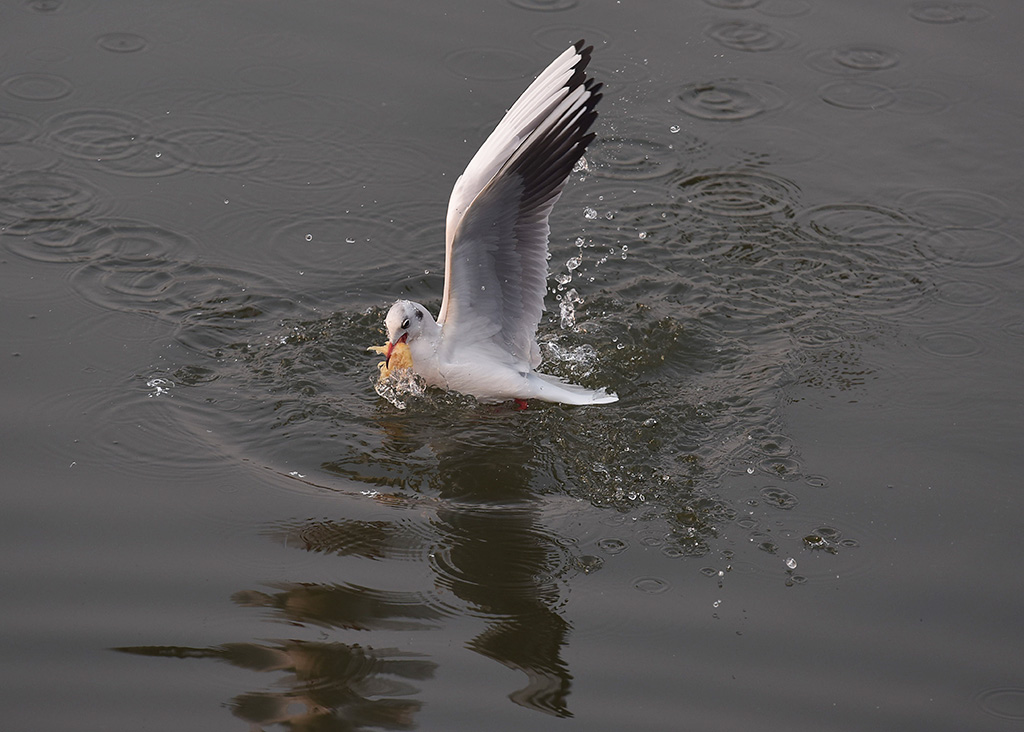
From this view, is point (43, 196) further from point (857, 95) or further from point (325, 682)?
point (857, 95)

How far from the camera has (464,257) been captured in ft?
18.1

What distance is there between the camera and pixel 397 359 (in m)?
5.73

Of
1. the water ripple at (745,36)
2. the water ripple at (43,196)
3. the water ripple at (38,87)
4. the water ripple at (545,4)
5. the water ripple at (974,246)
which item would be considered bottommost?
the water ripple at (43,196)

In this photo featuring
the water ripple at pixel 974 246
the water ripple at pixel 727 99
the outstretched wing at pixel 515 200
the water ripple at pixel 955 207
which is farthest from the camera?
the water ripple at pixel 727 99

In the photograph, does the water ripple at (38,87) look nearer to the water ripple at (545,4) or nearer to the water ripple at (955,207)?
the water ripple at (545,4)

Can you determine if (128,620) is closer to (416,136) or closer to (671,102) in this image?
(416,136)

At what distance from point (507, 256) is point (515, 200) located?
0.30 meters

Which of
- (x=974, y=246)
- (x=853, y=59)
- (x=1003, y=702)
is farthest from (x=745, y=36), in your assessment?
(x=1003, y=702)

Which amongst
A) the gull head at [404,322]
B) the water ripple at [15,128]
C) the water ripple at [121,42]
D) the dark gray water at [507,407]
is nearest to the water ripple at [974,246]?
the dark gray water at [507,407]

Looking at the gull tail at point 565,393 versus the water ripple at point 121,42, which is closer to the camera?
the gull tail at point 565,393

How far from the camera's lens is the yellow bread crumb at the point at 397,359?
5.71 m

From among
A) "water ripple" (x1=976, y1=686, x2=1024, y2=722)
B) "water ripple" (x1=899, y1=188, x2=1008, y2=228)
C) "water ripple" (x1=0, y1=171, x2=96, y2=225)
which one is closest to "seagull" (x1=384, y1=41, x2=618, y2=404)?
"water ripple" (x1=0, y1=171, x2=96, y2=225)

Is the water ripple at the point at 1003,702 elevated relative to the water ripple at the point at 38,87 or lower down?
lower down

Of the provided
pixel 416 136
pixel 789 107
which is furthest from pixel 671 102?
pixel 416 136
